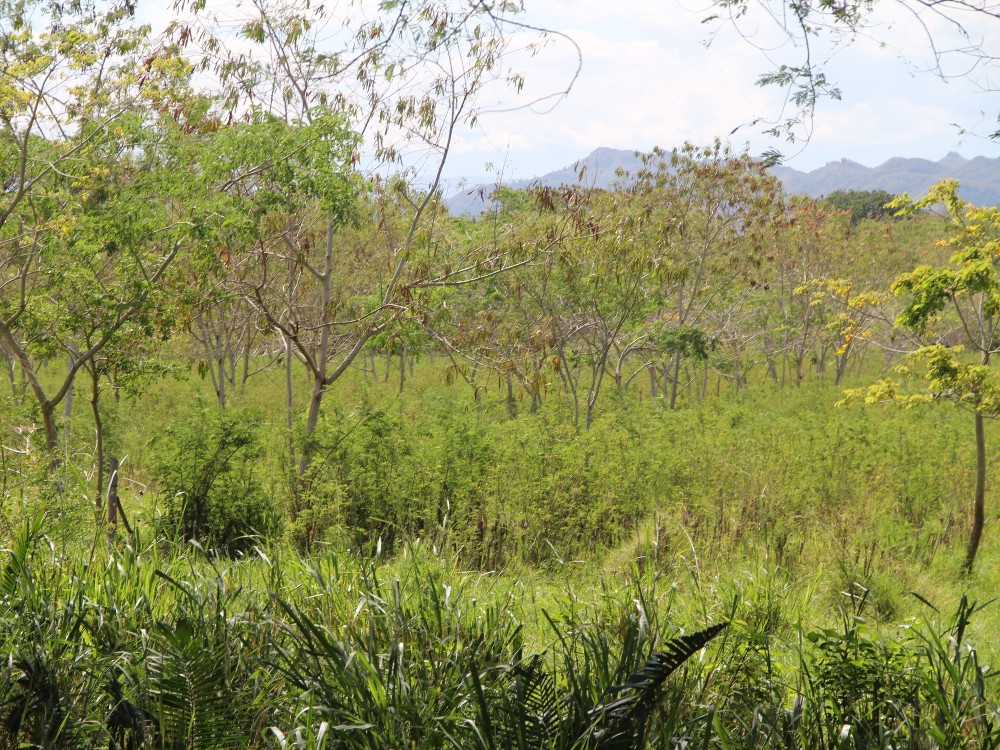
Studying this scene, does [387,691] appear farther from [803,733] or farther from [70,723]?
[803,733]

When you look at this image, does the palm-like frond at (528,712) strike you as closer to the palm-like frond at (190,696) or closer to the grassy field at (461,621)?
the grassy field at (461,621)

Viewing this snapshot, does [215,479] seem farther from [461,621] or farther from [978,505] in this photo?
[978,505]

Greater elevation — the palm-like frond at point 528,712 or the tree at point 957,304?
the tree at point 957,304

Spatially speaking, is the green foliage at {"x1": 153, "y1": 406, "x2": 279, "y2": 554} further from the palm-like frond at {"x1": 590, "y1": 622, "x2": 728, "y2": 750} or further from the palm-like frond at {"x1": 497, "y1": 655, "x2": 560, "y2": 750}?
the palm-like frond at {"x1": 590, "y1": 622, "x2": 728, "y2": 750}

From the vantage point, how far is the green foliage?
731 cm

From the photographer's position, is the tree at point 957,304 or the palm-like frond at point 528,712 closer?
the palm-like frond at point 528,712

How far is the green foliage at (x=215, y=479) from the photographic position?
7.31 m

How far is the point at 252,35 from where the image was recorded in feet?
28.2

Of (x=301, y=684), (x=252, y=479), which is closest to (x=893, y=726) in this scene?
(x=301, y=684)

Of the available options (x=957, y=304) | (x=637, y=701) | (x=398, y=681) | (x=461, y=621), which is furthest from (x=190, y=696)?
(x=957, y=304)

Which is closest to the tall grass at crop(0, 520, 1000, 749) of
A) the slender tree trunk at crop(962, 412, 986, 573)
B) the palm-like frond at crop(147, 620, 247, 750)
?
the palm-like frond at crop(147, 620, 247, 750)

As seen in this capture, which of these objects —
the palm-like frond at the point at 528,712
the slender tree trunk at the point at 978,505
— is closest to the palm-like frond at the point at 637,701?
the palm-like frond at the point at 528,712

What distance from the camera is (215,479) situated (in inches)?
289

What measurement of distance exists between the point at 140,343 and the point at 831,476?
24.9 ft
